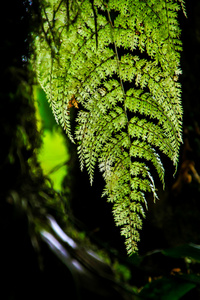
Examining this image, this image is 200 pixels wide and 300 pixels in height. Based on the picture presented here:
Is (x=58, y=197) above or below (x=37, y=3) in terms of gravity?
below

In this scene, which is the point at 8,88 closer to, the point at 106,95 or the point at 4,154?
the point at 4,154

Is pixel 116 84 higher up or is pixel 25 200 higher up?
pixel 116 84

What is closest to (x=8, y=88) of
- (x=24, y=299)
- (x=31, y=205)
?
(x=31, y=205)

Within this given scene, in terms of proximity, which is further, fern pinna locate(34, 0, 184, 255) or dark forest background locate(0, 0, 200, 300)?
fern pinna locate(34, 0, 184, 255)

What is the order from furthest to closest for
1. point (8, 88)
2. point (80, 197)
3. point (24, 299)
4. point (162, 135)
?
point (80, 197)
point (162, 135)
point (8, 88)
point (24, 299)

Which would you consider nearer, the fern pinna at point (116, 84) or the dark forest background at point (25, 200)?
the dark forest background at point (25, 200)

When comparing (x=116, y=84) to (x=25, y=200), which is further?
(x=116, y=84)

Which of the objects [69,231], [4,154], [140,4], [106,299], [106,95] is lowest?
[106,299]

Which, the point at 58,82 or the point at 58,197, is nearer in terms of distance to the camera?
the point at 58,197
